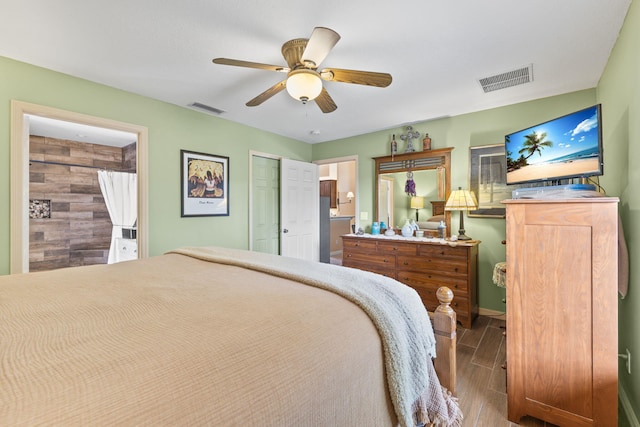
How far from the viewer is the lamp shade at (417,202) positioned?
3.72 metres

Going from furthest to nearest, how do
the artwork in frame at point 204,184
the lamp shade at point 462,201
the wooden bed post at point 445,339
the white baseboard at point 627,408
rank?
the artwork in frame at point 204,184 → the lamp shade at point 462,201 → the white baseboard at point 627,408 → the wooden bed post at point 445,339

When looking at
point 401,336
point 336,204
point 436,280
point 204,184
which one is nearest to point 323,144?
point 336,204

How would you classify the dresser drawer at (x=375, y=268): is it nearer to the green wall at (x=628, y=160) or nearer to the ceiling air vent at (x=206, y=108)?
the green wall at (x=628, y=160)

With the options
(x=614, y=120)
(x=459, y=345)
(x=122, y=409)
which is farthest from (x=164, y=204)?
(x=614, y=120)

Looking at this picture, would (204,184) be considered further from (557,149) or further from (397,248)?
(557,149)

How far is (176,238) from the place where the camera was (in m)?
3.16

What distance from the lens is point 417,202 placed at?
12.3 feet

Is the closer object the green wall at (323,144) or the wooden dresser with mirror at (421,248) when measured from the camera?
the green wall at (323,144)

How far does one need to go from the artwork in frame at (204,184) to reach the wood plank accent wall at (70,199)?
7.08 feet

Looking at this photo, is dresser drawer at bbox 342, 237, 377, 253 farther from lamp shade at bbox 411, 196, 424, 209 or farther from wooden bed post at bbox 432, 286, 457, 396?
wooden bed post at bbox 432, 286, 457, 396

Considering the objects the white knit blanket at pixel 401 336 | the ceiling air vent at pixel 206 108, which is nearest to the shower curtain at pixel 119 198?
the ceiling air vent at pixel 206 108

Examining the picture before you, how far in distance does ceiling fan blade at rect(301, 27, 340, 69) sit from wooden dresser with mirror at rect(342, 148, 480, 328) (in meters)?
2.25

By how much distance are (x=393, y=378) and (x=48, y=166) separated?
565 cm

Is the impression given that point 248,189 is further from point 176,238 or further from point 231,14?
point 231,14
